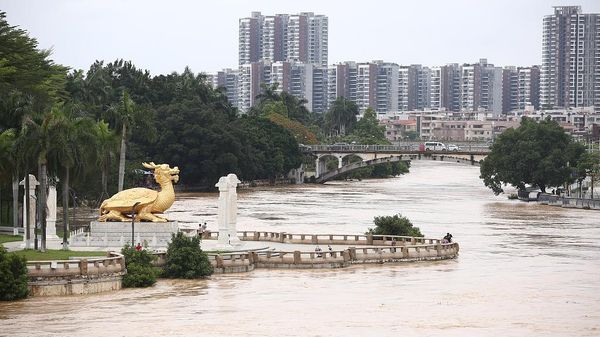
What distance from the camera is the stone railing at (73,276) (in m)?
53.8

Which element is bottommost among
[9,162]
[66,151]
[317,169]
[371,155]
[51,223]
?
[51,223]

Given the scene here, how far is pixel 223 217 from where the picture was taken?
6725 cm

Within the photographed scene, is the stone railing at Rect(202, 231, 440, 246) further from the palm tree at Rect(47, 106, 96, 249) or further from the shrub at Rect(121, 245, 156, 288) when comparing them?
the shrub at Rect(121, 245, 156, 288)

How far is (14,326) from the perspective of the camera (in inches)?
1896

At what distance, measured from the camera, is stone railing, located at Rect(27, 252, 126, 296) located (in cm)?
5384

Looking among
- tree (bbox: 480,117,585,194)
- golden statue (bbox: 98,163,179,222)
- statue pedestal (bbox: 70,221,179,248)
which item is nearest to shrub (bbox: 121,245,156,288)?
statue pedestal (bbox: 70,221,179,248)

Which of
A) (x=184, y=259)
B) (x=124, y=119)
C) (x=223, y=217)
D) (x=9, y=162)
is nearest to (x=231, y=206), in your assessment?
(x=223, y=217)

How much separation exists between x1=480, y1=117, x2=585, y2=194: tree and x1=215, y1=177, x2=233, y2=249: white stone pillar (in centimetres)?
7192

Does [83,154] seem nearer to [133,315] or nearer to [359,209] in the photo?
[133,315]

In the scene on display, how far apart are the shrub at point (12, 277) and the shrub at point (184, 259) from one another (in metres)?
8.40

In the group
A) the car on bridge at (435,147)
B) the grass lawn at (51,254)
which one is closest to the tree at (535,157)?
the car on bridge at (435,147)

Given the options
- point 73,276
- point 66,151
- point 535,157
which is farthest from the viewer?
point 535,157

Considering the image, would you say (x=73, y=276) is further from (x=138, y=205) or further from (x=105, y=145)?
(x=105, y=145)

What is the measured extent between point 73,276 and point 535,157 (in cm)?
8699
